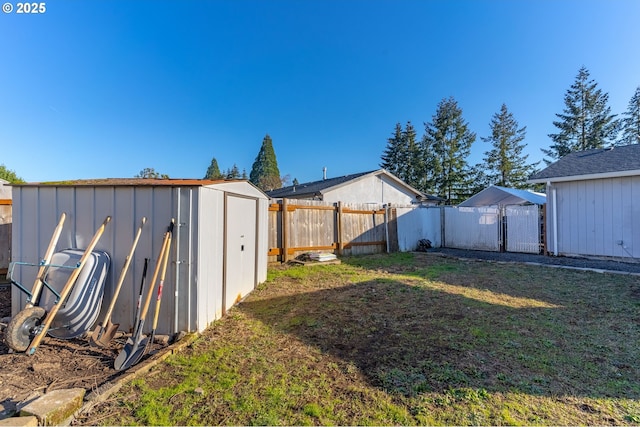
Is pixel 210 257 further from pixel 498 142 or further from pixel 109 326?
pixel 498 142

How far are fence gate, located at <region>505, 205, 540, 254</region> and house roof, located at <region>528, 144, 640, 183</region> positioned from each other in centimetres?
106

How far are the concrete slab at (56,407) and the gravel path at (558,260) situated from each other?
31.4ft

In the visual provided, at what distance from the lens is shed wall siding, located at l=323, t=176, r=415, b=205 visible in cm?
1564

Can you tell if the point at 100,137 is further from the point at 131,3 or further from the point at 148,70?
the point at 131,3

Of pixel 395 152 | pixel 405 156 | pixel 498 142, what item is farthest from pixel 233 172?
pixel 498 142

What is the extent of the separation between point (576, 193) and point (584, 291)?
16.5 feet

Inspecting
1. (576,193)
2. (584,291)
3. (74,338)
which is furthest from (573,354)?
(576,193)

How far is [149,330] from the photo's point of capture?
330 centimetres

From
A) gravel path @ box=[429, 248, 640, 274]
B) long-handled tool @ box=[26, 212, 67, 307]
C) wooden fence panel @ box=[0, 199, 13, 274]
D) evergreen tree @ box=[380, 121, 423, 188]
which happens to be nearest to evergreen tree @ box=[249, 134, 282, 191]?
evergreen tree @ box=[380, 121, 423, 188]

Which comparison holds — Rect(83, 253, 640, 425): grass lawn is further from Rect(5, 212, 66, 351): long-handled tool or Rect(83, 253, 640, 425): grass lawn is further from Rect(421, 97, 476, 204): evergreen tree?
Rect(421, 97, 476, 204): evergreen tree

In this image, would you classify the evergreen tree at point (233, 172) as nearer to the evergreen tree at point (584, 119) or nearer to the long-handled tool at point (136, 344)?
the evergreen tree at point (584, 119)

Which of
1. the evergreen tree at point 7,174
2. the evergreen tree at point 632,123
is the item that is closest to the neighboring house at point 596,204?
the evergreen tree at point 632,123

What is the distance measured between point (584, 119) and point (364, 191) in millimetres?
21942

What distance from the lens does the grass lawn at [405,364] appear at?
6.47 feet
